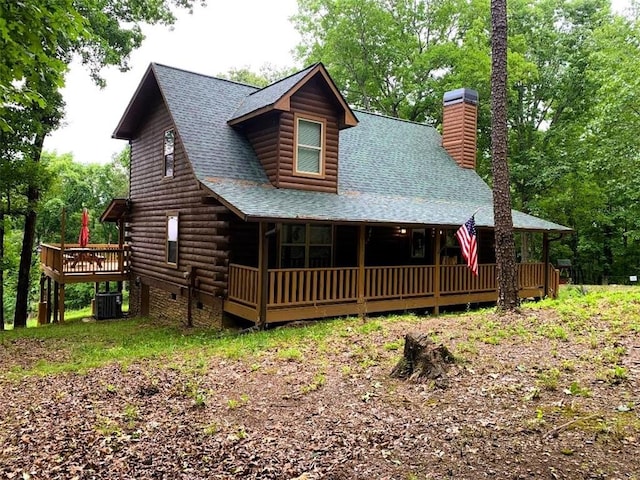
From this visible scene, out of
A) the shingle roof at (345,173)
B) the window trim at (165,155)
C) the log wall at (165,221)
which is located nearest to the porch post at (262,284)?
the shingle roof at (345,173)

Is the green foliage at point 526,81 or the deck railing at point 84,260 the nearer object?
the deck railing at point 84,260

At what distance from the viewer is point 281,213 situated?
400 inches

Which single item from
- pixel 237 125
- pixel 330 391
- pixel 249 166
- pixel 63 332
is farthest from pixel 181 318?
pixel 330 391

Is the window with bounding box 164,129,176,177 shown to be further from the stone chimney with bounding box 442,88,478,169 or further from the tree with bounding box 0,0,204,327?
the stone chimney with bounding box 442,88,478,169

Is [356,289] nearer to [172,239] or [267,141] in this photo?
[267,141]

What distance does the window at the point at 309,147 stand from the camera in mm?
13023

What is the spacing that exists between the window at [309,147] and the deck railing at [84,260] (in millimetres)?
8400

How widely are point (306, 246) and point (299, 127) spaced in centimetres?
325

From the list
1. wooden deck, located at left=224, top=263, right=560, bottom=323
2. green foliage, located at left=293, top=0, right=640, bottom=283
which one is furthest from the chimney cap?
wooden deck, located at left=224, top=263, right=560, bottom=323

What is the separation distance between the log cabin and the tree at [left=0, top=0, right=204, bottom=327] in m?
2.32

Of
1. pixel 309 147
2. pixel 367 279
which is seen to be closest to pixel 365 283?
pixel 367 279

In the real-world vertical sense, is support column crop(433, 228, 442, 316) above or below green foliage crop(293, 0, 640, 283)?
below

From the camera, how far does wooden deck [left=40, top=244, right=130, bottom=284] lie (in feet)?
53.2

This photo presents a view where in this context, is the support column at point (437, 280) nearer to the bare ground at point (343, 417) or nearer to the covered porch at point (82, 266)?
the bare ground at point (343, 417)
